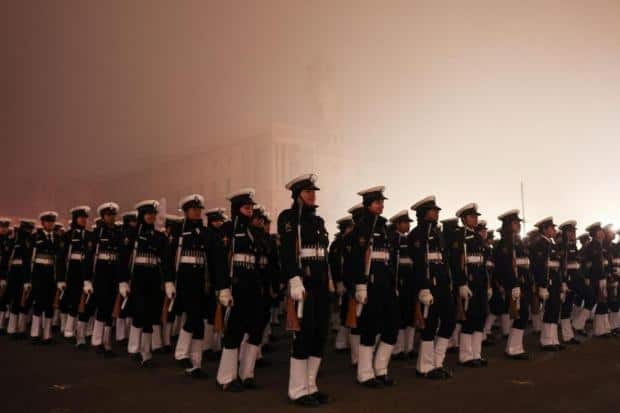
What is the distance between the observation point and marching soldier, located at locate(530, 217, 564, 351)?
8.47m

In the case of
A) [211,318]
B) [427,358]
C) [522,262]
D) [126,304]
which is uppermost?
[522,262]

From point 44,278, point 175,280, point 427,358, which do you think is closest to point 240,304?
point 175,280

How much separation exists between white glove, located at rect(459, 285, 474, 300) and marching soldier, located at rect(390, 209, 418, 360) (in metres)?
1.00

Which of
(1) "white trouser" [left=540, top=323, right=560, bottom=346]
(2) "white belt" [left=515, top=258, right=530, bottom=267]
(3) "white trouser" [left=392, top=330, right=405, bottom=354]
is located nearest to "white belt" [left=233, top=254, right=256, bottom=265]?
(3) "white trouser" [left=392, top=330, right=405, bottom=354]

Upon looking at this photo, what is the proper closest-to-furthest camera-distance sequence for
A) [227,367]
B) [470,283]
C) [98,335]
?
[227,367] → [470,283] → [98,335]

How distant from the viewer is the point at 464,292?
6969mm

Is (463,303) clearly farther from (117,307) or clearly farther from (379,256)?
(117,307)

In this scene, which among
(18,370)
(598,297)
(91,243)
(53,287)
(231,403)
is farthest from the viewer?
(598,297)

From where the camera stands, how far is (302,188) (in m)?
5.59

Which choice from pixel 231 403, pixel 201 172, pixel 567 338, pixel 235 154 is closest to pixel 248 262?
pixel 231 403

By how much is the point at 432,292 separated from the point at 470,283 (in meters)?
1.14

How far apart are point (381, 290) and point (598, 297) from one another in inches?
264

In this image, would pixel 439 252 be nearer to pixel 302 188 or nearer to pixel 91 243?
pixel 302 188

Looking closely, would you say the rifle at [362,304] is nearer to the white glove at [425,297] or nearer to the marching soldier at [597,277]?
the white glove at [425,297]
